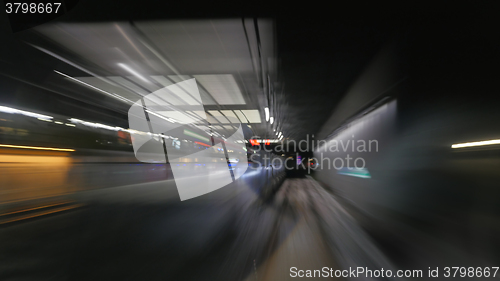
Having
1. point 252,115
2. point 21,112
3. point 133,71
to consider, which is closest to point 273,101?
point 252,115

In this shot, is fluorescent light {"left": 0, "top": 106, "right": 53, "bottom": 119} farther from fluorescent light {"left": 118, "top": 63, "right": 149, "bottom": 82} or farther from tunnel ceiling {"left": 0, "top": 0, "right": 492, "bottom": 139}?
fluorescent light {"left": 118, "top": 63, "right": 149, "bottom": 82}

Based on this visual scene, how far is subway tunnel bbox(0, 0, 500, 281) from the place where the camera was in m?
3.30

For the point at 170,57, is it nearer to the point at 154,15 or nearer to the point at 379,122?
the point at 154,15

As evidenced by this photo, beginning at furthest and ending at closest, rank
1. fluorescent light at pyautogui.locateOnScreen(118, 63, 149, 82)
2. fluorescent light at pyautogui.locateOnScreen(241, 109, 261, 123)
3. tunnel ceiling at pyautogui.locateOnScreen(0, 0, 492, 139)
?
fluorescent light at pyautogui.locateOnScreen(241, 109, 261, 123) → fluorescent light at pyautogui.locateOnScreen(118, 63, 149, 82) → tunnel ceiling at pyautogui.locateOnScreen(0, 0, 492, 139)

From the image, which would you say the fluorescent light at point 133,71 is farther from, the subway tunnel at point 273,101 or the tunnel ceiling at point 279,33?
the tunnel ceiling at point 279,33

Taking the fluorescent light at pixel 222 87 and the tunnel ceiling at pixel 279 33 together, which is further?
the fluorescent light at pixel 222 87

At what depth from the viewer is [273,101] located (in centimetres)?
1006

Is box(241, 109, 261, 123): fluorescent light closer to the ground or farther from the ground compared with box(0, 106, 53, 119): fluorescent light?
farther from the ground

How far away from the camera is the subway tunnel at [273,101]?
330 centimetres

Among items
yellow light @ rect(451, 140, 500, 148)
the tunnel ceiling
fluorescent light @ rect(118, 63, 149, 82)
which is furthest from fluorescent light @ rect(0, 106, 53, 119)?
yellow light @ rect(451, 140, 500, 148)

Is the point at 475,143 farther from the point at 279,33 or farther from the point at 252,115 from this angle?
the point at 252,115

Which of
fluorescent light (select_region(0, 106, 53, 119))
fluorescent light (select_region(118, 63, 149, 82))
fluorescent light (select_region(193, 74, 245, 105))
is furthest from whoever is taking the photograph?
fluorescent light (select_region(193, 74, 245, 105))

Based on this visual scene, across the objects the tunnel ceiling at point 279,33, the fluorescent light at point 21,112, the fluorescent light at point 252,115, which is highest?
the tunnel ceiling at point 279,33

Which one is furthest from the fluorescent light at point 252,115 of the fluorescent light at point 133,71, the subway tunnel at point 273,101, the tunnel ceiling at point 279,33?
the fluorescent light at point 133,71
